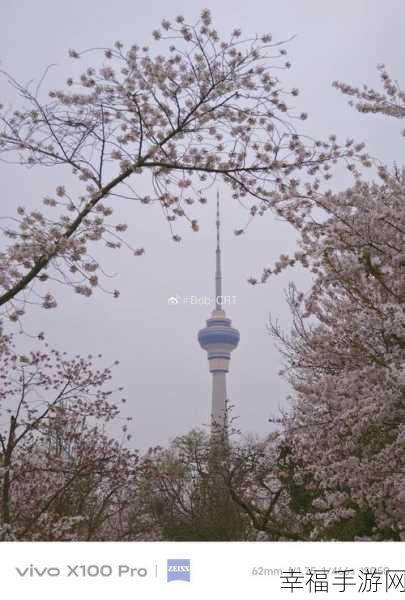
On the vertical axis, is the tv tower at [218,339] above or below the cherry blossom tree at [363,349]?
above

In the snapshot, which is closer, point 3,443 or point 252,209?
point 252,209

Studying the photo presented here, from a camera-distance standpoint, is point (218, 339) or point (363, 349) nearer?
point (363, 349)

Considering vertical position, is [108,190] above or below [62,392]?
above

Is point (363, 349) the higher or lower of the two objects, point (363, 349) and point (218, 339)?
the lower

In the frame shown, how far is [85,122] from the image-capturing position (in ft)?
18.9

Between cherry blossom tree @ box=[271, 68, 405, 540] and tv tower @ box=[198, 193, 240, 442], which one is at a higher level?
tv tower @ box=[198, 193, 240, 442]

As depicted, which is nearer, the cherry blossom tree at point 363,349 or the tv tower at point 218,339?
the cherry blossom tree at point 363,349

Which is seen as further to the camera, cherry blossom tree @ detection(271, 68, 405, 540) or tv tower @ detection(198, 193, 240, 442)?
tv tower @ detection(198, 193, 240, 442)

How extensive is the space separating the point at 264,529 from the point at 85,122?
18.3 feet

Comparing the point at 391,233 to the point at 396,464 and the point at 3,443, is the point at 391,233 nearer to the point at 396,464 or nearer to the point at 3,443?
the point at 396,464

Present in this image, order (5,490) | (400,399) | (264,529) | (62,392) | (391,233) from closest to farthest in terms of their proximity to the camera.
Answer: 1. (400,399)
2. (391,233)
3. (5,490)
4. (62,392)
5. (264,529)
